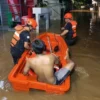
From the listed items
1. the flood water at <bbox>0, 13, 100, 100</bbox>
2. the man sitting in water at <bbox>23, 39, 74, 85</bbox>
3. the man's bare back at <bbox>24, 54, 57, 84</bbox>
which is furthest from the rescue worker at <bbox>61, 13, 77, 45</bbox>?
the man's bare back at <bbox>24, 54, 57, 84</bbox>

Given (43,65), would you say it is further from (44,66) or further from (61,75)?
(61,75)

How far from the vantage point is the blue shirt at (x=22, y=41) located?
501cm

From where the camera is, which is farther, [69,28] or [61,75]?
[69,28]

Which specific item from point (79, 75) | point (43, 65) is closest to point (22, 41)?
point (43, 65)

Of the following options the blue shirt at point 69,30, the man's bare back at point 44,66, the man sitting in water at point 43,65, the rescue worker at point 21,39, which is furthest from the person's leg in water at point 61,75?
the blue shirt at point 69,30

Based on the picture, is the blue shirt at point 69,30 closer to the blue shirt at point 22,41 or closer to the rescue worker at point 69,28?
the rescue worker at point 69,28

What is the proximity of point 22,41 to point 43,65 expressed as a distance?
1.30 meters

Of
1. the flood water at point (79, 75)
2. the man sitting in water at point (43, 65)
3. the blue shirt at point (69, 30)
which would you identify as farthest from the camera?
the blue shirt at point (69, 30)

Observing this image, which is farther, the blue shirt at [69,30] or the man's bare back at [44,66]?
the blue shirt at [69,30]

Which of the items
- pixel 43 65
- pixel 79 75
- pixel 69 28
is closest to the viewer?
pixel 43 65

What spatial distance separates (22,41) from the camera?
5117 millimetres

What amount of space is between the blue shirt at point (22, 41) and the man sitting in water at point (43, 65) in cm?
87

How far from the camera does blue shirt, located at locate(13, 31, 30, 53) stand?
16.4 ft

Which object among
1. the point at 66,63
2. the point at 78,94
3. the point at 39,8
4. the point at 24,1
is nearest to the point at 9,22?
the point at 24,1
